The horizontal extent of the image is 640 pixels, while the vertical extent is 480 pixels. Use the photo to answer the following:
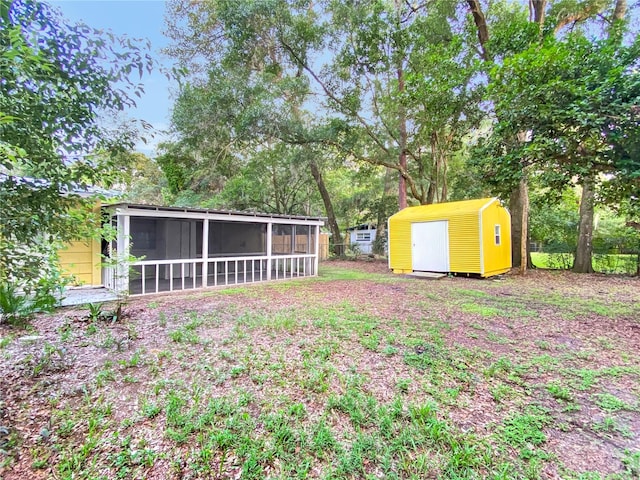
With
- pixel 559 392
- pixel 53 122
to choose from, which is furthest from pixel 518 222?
pixel 53 122

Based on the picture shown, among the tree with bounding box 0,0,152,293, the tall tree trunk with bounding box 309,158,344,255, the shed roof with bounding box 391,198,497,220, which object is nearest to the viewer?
the tree with bounding box 0,0,152,293

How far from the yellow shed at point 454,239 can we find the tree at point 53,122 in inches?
380

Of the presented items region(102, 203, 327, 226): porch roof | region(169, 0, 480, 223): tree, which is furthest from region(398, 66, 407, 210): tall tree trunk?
region(102, 203, 327, 226): porch roof

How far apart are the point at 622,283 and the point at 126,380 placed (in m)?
12.0

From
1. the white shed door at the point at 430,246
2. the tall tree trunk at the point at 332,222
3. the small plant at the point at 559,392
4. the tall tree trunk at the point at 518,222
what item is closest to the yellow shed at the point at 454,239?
the white shed door at the point at 430,246

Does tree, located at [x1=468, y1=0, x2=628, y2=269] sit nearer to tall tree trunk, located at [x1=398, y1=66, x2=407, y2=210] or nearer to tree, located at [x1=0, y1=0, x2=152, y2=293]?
tree, located at [x1=0, y1=0, x2=152, y2=293]

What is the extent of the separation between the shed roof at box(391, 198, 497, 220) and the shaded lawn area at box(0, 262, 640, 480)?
5.26 m

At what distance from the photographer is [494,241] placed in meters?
10.2

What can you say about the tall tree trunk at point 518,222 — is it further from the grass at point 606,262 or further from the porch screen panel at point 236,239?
the porch screen panel at point 236,239

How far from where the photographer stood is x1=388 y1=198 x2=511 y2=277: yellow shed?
9625mm

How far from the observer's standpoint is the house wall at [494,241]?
9656 mm

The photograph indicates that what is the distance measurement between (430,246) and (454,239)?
34.9 inches

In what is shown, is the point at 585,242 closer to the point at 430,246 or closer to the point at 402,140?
the point at 430,246

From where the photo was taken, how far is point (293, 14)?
36.2ft
